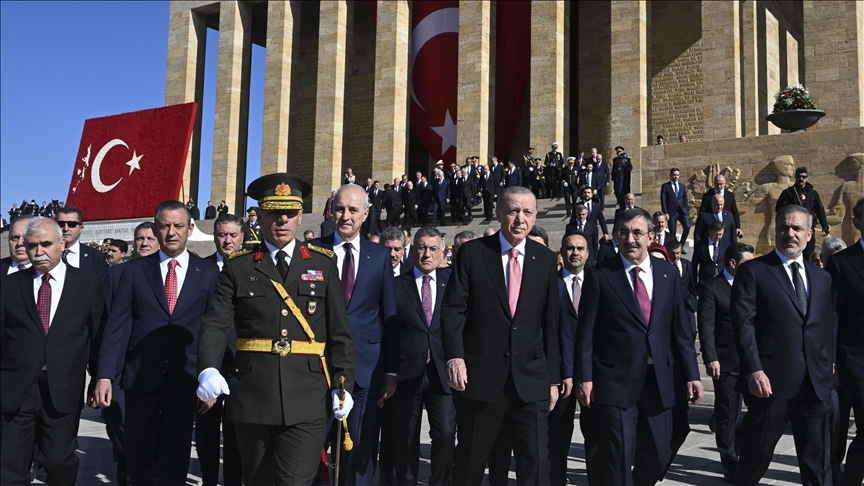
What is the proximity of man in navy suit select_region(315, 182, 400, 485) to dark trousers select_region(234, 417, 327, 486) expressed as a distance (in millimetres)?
988

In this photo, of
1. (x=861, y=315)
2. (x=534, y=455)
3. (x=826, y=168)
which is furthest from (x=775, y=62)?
(x=534, y=455)

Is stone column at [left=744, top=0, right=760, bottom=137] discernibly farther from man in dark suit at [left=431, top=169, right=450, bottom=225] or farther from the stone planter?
man in dark suit at [left=431, top=169, right=450, bottom=225]

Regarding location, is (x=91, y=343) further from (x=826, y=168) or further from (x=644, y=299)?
(x=826, y=168)

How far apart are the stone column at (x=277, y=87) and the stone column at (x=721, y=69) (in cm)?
1379

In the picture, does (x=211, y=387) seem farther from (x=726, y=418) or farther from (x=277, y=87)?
(x=277, y=87)

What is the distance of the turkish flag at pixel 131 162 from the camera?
22.2 meters

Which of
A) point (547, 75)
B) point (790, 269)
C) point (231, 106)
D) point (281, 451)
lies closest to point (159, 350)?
point (281, 451)

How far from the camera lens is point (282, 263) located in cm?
375

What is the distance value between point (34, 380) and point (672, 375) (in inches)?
137

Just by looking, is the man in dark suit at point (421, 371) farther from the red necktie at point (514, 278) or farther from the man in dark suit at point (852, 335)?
the man in dark suit at point (852, 335)

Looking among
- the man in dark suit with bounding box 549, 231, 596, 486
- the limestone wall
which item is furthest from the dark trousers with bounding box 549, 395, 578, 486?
the limestone wall

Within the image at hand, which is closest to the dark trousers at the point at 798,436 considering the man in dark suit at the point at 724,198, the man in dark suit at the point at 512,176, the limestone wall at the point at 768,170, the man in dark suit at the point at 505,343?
the man in dark suit at the point at 505,343

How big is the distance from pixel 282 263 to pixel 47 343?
172cm

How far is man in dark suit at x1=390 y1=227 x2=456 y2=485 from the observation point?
5289mm
